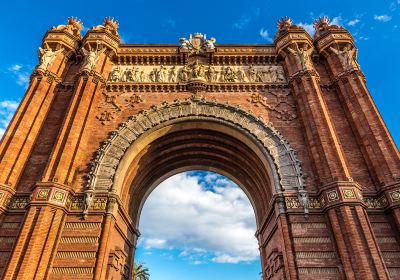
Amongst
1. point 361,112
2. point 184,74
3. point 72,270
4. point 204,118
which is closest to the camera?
point 72,270

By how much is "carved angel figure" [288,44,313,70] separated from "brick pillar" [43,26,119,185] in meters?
10.5

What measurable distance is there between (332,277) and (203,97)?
9.79 metres

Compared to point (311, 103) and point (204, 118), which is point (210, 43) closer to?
point (204, 118)

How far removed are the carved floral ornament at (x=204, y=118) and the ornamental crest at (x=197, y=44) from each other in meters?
3.74

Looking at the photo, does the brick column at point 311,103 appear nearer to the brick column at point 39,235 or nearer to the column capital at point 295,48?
the column capital at point 295,48

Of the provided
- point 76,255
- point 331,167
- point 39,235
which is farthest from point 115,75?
point 331,167

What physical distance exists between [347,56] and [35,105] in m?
16.4

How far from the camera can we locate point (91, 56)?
15422 mm

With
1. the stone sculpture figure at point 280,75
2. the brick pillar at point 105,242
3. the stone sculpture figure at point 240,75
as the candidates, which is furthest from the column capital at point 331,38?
the brick pillar at point 105,242

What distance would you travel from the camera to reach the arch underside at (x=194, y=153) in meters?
12.3

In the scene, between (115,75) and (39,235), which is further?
(115,75)

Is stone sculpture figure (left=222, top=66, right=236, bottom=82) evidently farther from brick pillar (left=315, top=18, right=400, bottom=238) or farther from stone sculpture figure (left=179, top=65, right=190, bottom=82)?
brick pillar (left=315, top=18, right=400, bottom=238)

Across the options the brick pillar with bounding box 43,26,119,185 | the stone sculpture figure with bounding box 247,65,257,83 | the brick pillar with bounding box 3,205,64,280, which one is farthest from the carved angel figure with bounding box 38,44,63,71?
the stone sculpture figure with bounding box 247,65,257,83

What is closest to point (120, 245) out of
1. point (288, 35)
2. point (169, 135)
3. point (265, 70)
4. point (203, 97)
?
point (169, 135)
